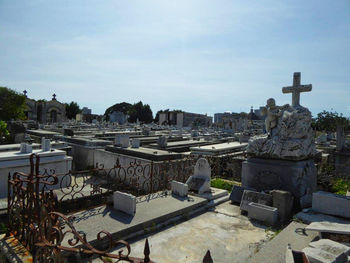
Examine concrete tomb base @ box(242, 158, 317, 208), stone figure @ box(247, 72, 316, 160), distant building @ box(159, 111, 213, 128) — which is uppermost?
distant building @ box(159, 111, 213, 128)

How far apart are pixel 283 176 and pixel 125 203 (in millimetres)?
3837

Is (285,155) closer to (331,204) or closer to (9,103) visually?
(331,204)

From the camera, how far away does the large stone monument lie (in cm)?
582

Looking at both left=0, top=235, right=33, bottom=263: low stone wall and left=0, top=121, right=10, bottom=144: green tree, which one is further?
left=0, top=121, right=10, bottom=144: green tree

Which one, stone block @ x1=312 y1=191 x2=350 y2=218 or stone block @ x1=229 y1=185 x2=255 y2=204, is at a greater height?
stone block @ x1=312 y1=191 x2=350 y2=218

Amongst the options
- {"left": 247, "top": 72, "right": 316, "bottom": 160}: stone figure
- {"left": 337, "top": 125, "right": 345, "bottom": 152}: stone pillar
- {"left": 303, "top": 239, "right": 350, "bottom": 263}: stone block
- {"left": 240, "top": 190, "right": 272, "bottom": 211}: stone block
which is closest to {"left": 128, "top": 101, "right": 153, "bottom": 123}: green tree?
{"left": 337, "top": 125, "right": 345, "bottom": 152}: stone pillar

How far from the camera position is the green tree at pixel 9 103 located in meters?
22.3

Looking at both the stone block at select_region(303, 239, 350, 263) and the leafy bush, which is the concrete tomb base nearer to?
the leafy bush

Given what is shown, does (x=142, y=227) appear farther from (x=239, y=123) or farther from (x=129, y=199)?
(x=239, y=123)

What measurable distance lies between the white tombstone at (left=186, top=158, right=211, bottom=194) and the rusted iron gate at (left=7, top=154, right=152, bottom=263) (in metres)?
3.25

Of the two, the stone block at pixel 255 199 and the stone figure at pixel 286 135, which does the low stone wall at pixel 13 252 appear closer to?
the stone block at pixel 255 199

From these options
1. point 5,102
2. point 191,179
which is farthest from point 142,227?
point 5,102

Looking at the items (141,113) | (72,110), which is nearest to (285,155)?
(141,113)

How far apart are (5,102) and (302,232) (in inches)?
1027
